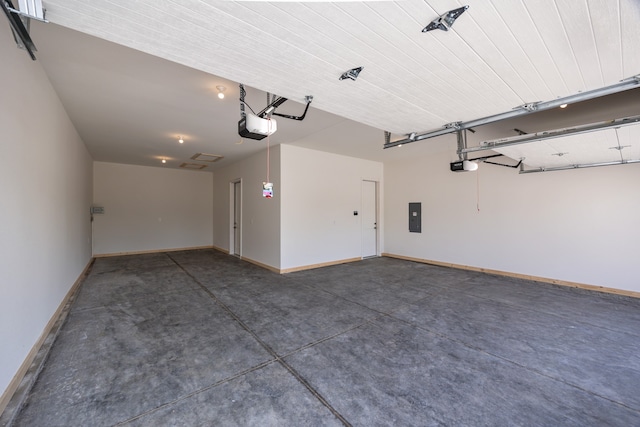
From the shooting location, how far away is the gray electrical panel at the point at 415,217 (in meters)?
6.96

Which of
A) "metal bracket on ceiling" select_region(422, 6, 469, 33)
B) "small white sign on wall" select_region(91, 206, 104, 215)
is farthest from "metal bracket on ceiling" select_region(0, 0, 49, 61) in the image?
"small white sign on wall" select_region(91, 206, 104, 215)

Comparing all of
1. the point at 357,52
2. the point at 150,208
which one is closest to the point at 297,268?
the point at 357,52

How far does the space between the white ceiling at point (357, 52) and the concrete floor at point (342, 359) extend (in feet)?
8.05

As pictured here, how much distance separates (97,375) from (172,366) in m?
0.58

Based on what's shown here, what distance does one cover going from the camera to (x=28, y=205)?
95.2 inches

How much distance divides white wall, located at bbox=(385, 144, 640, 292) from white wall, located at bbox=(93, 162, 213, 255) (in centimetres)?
698

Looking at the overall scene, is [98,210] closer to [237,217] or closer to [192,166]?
[192,166]

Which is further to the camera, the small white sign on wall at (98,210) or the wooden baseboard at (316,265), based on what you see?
the small white sign on wall at (98,210)

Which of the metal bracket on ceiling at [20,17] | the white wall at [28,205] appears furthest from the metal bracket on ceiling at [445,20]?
the white wall at [28,205]

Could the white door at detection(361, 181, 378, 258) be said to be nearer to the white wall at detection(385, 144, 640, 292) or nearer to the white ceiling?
the white wall at detection(385, 144, 640, 292)

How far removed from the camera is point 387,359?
7.93ft

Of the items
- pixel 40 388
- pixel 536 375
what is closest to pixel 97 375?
pixel 40 388

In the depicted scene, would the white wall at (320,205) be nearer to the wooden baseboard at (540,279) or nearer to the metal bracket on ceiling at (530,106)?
the wooden baseboard at (540,279)

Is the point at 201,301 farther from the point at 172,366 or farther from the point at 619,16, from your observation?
the point at 619,16
